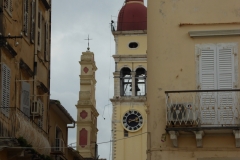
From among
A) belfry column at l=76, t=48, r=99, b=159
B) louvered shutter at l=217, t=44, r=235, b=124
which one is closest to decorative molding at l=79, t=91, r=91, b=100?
belfry column at l=76, t=48, r=99, b=159

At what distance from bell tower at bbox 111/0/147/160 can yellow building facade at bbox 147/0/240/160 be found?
56.6m

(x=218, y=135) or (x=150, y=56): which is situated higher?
(x=150, y=56)

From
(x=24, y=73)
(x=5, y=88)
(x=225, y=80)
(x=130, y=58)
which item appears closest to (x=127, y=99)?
(x=130, y=58)

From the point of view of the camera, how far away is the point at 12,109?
22.6 m

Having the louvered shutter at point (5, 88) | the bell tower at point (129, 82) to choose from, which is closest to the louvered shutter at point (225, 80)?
the louvered shutter at point (5, 88)

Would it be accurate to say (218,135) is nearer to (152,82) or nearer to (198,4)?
(152,82)

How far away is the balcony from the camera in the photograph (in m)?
20.9

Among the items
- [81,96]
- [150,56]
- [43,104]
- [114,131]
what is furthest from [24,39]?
[114,131]

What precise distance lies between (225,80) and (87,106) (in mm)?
Result: 34662

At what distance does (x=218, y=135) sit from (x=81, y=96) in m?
35.1

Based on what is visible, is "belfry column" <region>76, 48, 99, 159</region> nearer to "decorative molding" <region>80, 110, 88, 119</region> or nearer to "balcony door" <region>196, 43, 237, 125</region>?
"decorative molding" <region>80, 110, 88, 119</region>

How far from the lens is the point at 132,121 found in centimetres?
8288

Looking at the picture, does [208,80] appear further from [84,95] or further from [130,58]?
[130,58]

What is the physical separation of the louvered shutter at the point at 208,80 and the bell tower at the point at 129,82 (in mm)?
57141
